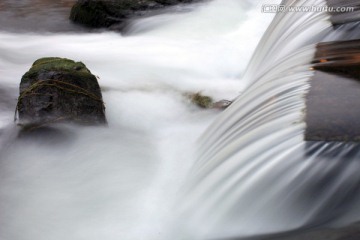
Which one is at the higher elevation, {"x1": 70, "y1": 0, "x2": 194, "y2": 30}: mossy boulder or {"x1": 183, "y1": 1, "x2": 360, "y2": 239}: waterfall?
{"x1": 183, "y1": 1, "x2": 360, "y2": 239}: waterfall

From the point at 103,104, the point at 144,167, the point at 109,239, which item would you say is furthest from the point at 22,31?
the point at 109,239

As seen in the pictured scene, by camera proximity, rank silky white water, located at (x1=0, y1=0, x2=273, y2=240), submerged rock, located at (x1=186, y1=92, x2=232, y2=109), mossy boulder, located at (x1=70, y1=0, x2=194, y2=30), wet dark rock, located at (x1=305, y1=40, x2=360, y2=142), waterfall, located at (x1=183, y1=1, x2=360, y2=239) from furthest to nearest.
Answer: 1. mossy boulder, located at (x1=70, y1=0, x2=194, y2=30)
2. submerged rock, located at (x1=186, y1=92, x2=232, y2=109)
3. silky white water, located at (x1=0, y1=0, x2=273, y2=240)
4. wet dark rock, located at (x1=305, y1=40, x2=360, y2=142)
5. waterfall, located at (x1=183, y1=1, x2=360, y2=239)

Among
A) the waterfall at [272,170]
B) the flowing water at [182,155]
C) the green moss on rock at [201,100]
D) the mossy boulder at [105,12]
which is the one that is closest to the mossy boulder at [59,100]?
the flowing water at [182,155]

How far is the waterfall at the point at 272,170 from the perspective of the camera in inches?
100

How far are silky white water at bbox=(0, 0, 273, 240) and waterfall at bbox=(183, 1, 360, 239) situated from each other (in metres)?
0.26

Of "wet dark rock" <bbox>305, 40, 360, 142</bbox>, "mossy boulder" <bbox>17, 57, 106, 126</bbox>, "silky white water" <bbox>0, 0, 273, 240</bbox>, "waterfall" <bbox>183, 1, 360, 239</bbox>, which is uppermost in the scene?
"wet dark rock" <bbox>305, 40, 360, 142</bbox>

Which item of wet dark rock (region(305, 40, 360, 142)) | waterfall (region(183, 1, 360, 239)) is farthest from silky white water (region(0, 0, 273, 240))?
wet dark rock (region(305, 40, 360, 142))

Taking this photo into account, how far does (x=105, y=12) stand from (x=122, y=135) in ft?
12.0

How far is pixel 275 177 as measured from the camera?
2.74m

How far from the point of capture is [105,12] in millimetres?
7742

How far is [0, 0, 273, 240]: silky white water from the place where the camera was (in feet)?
11.3

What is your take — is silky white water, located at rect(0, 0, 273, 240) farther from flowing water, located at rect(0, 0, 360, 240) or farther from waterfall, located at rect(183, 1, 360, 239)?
waterfall, located at rect(183, 1, 360, 239)

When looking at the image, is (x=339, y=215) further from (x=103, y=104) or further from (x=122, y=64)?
(x=122, y=64)

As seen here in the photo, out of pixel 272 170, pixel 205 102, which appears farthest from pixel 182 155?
pixel 272 170
